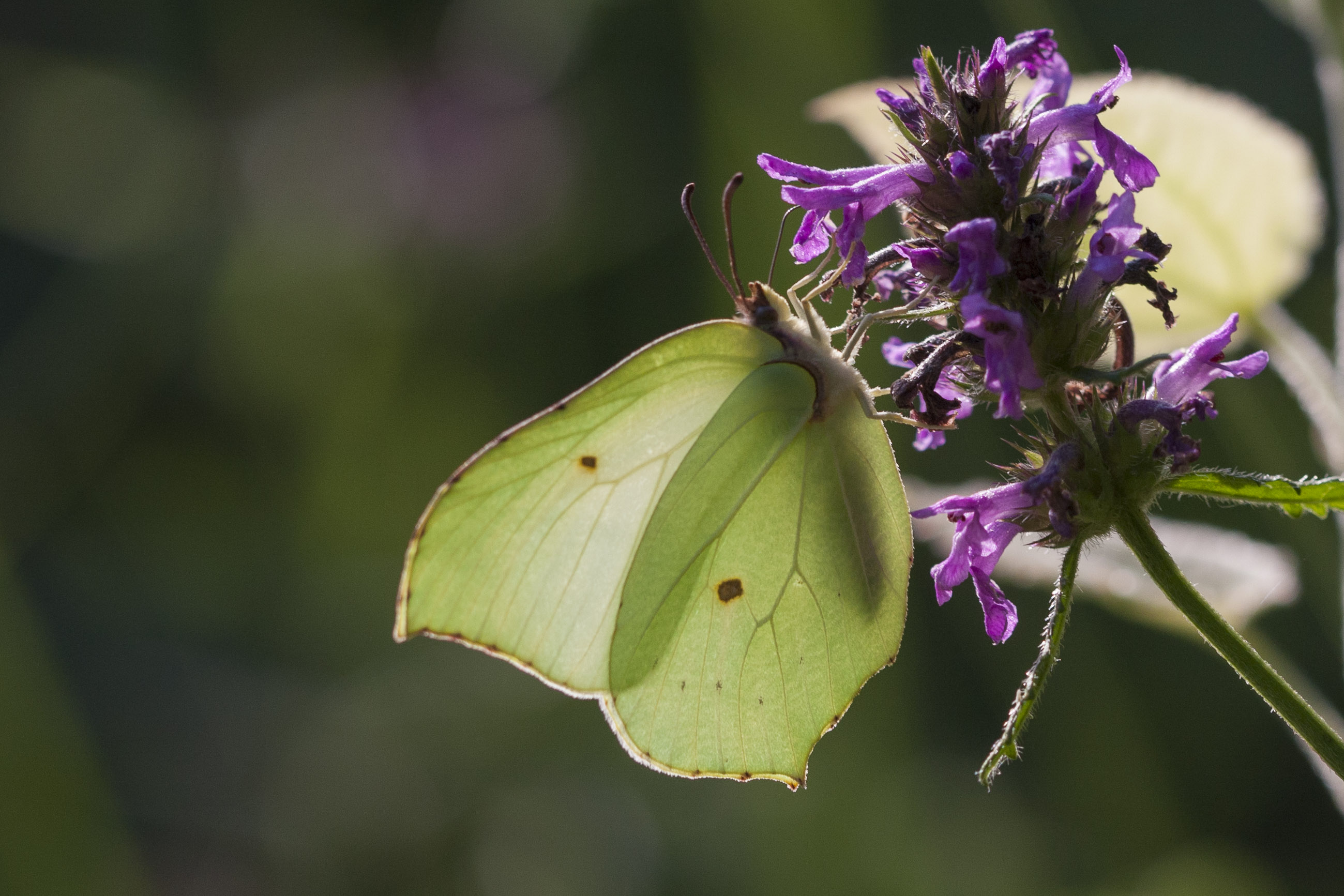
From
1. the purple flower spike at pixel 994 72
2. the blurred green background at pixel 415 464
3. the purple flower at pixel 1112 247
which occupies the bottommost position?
the blurred green background at pixel 415 464

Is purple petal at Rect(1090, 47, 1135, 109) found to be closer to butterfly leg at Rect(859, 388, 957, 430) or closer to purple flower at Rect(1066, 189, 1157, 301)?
purple flower at Rect(1066, 189, 1157, 301)

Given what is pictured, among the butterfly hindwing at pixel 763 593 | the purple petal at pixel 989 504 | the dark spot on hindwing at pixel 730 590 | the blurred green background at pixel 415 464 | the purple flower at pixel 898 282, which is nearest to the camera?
the purple petal at pixel 989 504

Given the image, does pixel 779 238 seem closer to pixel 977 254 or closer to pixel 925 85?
pixel 925 85

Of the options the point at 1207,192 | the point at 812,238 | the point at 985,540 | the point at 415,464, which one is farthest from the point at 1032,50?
the point at 415,464

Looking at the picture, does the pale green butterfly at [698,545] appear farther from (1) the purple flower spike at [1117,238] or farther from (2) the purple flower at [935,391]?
(1) the purple flower spike at [1117,238]

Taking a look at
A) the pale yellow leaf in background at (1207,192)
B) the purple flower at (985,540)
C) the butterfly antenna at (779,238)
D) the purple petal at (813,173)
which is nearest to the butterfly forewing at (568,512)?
the butterfly antenna at (779,238)

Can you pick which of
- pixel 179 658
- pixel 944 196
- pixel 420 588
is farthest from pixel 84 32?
pixel 944 196
